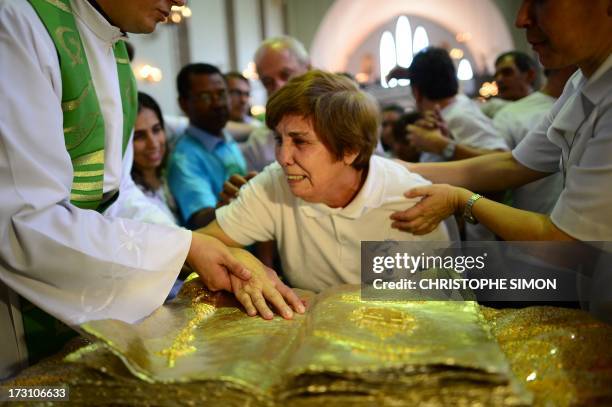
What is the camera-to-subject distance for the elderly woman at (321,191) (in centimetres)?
204

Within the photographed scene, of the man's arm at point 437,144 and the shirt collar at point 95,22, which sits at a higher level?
the shirt collar at point 95,22

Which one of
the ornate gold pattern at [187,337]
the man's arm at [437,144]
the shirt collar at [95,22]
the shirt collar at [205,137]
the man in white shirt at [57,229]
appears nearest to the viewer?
Answer: the ornate gold pattern at [187,337]

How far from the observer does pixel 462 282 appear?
157cm

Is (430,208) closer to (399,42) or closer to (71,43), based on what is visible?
(71,43)

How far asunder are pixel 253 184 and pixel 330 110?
0.45 m

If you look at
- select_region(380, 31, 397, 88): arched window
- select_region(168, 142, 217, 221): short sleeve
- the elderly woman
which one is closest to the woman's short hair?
the elderly woman

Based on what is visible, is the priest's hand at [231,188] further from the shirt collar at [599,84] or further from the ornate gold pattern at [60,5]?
the shirt collar at [599,84]

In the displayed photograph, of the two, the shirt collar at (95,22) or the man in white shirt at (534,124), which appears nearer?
the shirt collar at (95,22)

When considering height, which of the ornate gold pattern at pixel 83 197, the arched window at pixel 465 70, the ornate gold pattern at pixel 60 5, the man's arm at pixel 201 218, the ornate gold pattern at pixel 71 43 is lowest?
the arched window at pixel 465 70

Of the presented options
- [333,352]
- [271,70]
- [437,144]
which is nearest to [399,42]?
[271,70]

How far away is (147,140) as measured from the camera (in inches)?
136

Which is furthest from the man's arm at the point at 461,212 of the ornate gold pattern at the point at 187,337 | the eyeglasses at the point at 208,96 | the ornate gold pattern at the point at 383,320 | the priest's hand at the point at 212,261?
the eyeglasses at the point at 208,96

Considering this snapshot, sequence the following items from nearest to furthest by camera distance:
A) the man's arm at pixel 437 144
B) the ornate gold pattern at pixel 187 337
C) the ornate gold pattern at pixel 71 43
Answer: the ornate gold pattern at pixel 187 337 → the ornate gold pattern at pixel 71 43 → the man's arm at pixel 437 144

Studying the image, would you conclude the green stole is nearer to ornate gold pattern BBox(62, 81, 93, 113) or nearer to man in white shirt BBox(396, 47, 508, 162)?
ornate gold pattern BBox(62, 81, 93, 113)
